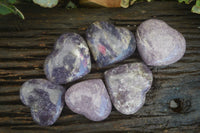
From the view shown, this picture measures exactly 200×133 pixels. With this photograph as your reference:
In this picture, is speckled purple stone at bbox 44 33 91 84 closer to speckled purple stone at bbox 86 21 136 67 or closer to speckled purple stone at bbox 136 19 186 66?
speckled purple stone at bbox 86 21 136 67

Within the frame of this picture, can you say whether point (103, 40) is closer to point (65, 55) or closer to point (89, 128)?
point (65, 55)

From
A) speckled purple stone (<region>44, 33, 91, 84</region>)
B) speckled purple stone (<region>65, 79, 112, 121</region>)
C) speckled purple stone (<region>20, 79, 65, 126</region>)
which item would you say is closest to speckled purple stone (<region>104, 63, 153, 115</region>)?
speckled purple stone (<region>65, 79, 112, 121</region>)

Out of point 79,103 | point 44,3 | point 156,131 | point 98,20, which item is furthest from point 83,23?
point 156,131

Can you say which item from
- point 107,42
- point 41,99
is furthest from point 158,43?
point 41,99

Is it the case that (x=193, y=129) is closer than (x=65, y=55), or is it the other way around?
(x=65, y=55)

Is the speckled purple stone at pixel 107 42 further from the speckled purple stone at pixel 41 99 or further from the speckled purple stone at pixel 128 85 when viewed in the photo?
the speckled purple stone at pixel 41 99

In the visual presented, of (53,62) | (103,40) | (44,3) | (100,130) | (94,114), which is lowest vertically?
(100,130)
